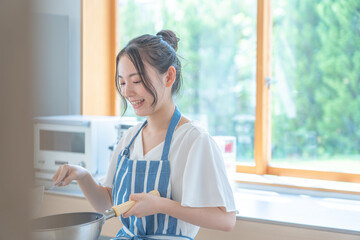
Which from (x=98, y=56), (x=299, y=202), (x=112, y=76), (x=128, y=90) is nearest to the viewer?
(x=128, y=90)

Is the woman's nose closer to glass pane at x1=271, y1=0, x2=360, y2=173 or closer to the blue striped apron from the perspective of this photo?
the blue striped apron

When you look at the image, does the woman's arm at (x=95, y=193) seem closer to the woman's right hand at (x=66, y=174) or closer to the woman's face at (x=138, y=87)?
the woman's right hand at (x=66, y=174)

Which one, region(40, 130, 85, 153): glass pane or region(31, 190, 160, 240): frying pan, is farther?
region(40, 130, 85, 153): glass pane

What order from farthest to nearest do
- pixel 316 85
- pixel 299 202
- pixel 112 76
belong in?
1. pixel 112 76
2. pixel 316 85
3. pixel 299 202

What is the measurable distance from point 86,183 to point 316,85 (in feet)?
4.14

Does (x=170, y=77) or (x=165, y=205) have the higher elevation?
(x=170, y=77)

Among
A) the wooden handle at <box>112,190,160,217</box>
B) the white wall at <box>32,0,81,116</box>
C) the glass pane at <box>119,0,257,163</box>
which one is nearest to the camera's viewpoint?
the wooden handle at <box>112,190,160,217</box>

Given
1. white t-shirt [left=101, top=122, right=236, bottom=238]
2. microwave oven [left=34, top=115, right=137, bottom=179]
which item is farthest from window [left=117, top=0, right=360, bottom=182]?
white t-shirt [left=101, top=122, right=236, bottom=238]

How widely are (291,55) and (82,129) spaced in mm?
1144

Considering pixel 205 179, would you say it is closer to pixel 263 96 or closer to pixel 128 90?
pixel 128 90

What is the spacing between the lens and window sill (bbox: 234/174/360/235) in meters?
1.47

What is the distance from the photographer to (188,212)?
46.3 inches

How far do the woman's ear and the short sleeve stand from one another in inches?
8.2

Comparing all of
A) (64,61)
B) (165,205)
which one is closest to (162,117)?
(165,205)
